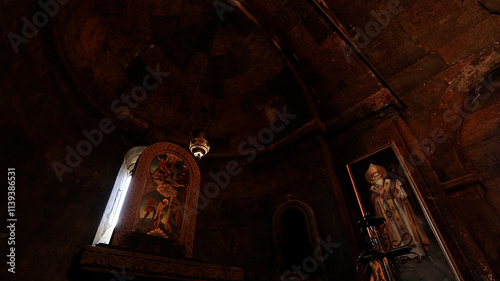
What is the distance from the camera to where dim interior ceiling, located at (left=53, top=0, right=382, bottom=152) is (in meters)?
6.04

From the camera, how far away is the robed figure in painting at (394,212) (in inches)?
154

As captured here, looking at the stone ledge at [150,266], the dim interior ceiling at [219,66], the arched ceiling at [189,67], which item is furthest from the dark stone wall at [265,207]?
the stone ledge at [150,266]

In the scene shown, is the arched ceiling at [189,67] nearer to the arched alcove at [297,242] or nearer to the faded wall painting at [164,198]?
the faded wall painting at [164,198]

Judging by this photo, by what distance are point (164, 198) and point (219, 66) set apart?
460cm

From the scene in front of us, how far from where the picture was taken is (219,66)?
7434mm

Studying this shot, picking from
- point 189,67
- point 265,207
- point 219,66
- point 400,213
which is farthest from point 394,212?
point 189,67

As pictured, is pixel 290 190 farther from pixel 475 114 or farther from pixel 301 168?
pixel 475 114

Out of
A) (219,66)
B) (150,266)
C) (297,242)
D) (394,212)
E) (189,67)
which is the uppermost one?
(219,66)

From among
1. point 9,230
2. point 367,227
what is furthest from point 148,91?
point 367,227

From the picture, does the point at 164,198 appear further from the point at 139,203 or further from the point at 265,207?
the point at 265,207

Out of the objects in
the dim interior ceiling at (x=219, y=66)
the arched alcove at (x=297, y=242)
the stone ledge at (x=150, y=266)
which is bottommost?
the stone ledge at (x=150, y=266)

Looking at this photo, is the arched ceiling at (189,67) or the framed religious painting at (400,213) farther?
the arched ceiling at (189,67)

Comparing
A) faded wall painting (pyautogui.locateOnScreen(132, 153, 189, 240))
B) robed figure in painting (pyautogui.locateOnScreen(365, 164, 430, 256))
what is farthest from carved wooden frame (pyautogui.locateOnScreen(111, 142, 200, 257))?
robed figure in painting (pyautogui.locateOnScreen(365, 164, 430, 256))

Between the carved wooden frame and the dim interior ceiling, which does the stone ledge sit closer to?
the carved wooden frame
